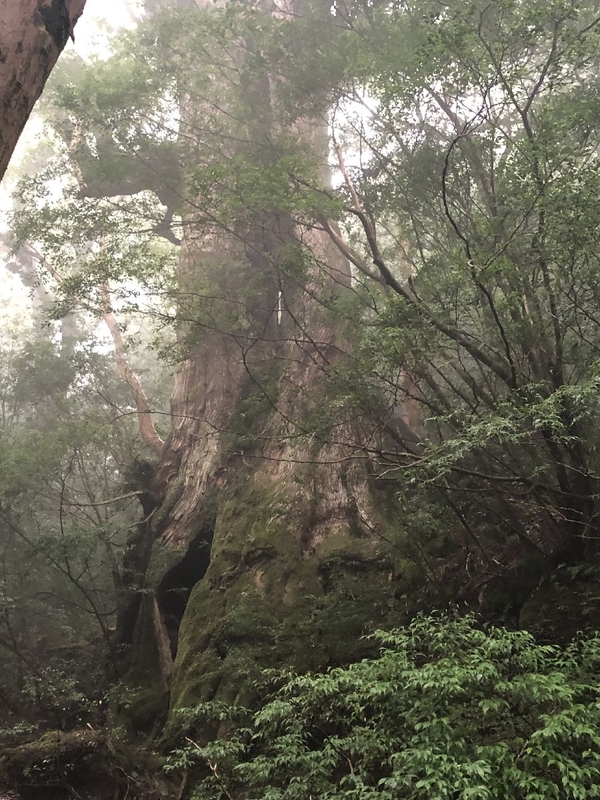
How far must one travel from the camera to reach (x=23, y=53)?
332 cm

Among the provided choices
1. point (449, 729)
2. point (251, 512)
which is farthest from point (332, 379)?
point (449, 729)

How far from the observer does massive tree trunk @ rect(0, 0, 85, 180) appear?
3.18 m

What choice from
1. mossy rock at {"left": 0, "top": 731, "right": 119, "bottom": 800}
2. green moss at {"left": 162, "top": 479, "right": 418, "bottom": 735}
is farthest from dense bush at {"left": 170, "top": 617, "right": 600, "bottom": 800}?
mossy rock at {"left": 0, "top": 731, "right": 119, "bottom": 800}

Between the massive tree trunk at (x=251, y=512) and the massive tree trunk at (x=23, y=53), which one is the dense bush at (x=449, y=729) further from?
the massive tree trunk at (x=23, y=53)

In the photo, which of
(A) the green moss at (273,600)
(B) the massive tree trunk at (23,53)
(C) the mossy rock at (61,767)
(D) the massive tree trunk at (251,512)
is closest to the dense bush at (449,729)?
(A) the green moss at (273,600)

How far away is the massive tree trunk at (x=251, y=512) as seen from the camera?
5883 mm

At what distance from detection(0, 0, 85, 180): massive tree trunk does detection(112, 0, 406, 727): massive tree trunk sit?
3.29 m

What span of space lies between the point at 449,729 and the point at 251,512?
5.04 metres

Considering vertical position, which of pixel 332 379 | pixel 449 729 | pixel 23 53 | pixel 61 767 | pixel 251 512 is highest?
pixel 23 53

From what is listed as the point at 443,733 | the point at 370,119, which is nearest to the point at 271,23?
the point at 370,119

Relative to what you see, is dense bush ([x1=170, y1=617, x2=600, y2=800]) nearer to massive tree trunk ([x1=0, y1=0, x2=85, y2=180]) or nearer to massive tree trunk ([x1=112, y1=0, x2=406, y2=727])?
massive tree trunk ([x1=112, y1=0, x2=406, y2=727])

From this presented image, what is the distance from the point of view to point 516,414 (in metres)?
4.16

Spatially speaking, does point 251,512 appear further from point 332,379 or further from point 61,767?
point 61,767

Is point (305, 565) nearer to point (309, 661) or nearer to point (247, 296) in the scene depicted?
point (309, 661)
